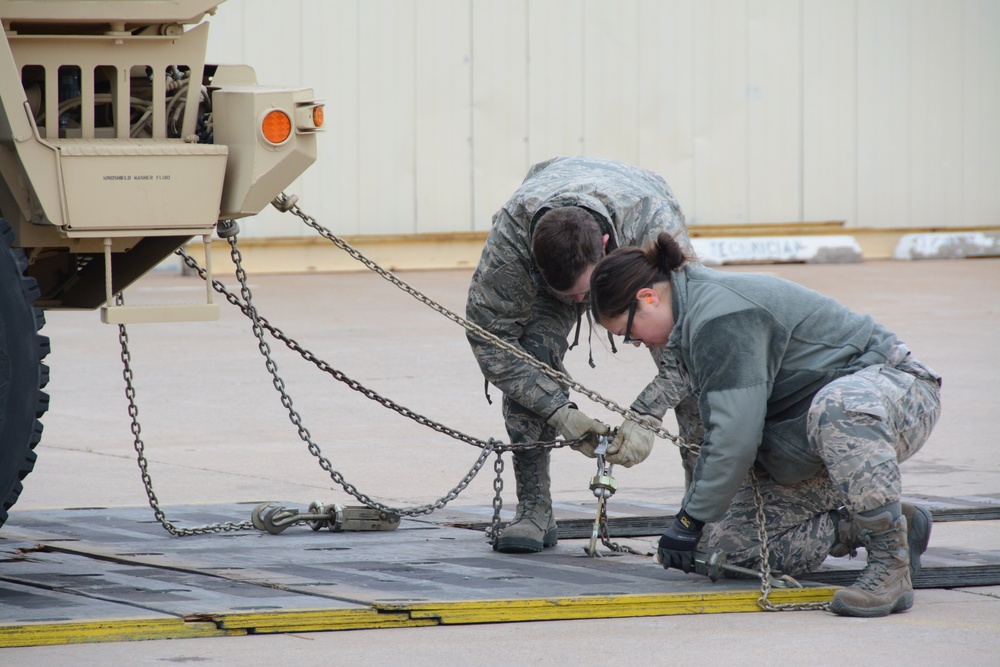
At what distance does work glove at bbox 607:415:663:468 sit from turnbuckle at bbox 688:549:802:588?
14.9 inches

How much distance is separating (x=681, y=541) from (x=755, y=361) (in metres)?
0.56

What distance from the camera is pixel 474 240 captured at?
16.9 m

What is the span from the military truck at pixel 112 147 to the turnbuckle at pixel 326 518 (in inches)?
41.4

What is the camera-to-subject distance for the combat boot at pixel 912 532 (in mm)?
4277

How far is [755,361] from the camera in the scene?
4.00 metres

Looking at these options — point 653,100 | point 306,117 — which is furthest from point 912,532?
point 653,100

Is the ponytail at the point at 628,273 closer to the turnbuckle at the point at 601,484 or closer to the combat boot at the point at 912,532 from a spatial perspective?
the turnbuckle at the point at 601,484

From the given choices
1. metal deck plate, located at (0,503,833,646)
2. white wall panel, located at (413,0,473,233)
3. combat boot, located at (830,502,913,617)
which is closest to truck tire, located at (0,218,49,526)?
metal deck plate, located at (0,503,833,646)

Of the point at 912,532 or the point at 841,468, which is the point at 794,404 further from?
the point at 912,532

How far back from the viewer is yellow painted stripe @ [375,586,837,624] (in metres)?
3.94

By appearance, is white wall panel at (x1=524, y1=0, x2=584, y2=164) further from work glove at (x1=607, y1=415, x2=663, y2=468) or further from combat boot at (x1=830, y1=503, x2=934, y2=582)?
combat boot at (x1=830, y1=503, x2=934, y2=582)

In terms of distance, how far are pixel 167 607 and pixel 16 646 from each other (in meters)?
0.45

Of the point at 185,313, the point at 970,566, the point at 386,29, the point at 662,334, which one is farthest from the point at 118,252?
the point at 386,29

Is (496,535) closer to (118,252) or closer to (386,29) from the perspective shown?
(118,252)
